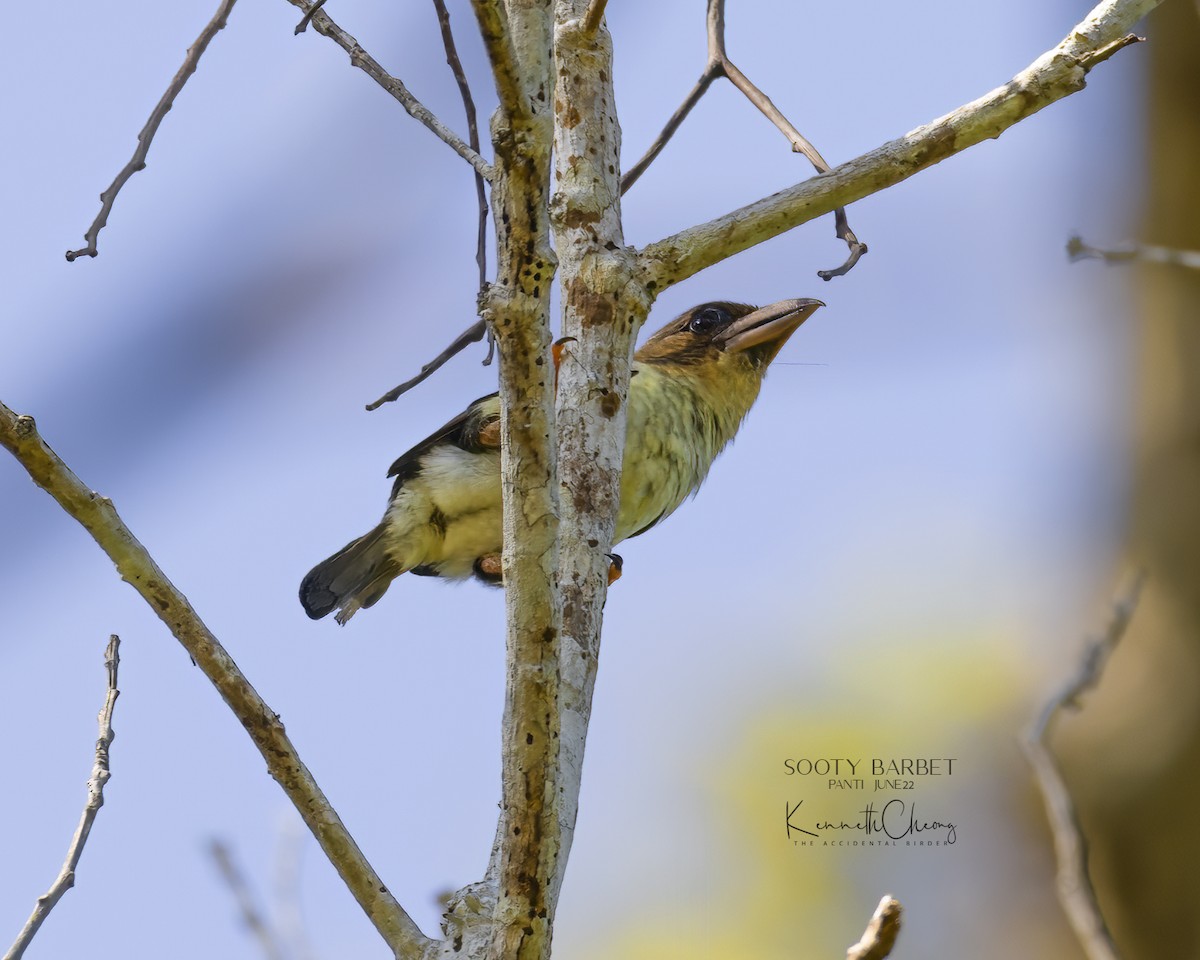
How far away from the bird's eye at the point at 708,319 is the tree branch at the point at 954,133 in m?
2.14

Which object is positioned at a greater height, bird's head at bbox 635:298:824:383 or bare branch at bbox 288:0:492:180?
bird's head at bbox 635:298:824:383

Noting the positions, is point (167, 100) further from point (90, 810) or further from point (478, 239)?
point (90, 810)

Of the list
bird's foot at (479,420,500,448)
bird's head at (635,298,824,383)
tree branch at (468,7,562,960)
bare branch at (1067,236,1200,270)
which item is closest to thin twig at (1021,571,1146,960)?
tree branch at (468,7,562,960)

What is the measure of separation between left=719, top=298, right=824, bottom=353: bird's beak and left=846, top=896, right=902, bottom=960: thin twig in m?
3.10

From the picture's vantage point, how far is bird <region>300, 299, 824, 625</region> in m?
3.97

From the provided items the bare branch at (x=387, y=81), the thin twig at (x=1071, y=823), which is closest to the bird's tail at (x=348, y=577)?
the bare branch at (x=387, y=81)

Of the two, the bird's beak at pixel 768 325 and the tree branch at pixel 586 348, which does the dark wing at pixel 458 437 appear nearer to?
the bird's beak at pixel 768 325

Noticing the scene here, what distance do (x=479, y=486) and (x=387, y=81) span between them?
1382 millimetres

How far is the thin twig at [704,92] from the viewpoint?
310cm

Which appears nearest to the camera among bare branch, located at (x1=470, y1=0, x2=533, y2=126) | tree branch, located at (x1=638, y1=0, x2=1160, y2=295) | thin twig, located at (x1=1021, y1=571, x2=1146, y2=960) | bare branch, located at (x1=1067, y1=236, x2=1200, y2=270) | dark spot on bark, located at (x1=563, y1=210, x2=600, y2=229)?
bare branch, located at (x1=470, y1=0, x2=533, y2=126)

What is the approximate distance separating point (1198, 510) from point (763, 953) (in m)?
2.51

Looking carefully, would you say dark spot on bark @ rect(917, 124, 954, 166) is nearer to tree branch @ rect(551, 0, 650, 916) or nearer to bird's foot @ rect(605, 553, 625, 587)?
tree branch @ rect(551, 0, 650, 916)

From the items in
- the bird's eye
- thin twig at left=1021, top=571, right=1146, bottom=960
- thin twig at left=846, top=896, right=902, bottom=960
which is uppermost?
the bird's eye

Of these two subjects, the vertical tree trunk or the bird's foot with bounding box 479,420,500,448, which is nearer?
the bird's foot with bounding box 479,420,500,448
